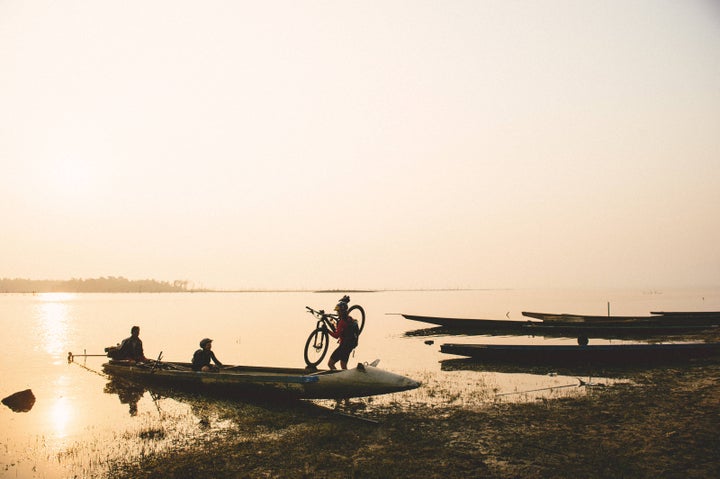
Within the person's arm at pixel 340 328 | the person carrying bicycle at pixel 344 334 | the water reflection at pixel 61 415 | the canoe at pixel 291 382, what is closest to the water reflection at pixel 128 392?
the canoe at pixel 291 382

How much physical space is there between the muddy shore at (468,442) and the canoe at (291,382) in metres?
0.59

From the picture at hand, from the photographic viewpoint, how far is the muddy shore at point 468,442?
309 inches

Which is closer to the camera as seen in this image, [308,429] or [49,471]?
[49,471]

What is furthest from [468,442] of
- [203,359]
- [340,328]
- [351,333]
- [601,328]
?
[601,328]

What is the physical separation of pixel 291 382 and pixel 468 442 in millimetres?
4993

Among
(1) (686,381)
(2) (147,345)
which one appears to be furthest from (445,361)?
(2) (147,345)

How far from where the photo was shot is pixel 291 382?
1220cm

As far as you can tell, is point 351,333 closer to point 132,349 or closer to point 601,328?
point 132,349

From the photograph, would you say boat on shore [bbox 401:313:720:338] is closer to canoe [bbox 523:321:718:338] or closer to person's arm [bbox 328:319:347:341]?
canoe [bbox 523:321:718:338]

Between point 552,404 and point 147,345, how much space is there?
107ft

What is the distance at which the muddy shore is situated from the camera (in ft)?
25.7

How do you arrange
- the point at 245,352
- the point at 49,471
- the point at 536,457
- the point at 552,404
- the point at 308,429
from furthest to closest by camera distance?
the point at 245,352
the point at 552,404
the point at 308,429
the point at 49,471
the point at 536,457

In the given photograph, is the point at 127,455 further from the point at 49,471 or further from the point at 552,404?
the point at 552,404

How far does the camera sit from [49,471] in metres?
9.32
